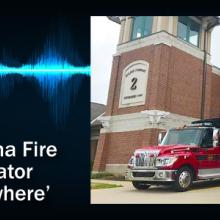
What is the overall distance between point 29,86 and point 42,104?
45 centimetres

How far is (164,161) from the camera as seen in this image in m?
9.59

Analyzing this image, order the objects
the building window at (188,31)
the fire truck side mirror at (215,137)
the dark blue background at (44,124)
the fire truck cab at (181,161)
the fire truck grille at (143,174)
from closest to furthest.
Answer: the dark blue background at (44,124), the fire truck cab at (181,161), the fire truck grille at (143,174), the fire truck side mirror at (215,137), the building window at (188,31)

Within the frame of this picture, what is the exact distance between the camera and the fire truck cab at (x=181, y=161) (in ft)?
31.0

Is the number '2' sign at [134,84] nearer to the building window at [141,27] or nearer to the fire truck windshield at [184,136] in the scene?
the building window at [141,27]

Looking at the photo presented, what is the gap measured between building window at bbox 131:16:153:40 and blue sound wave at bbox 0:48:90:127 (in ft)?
10.4

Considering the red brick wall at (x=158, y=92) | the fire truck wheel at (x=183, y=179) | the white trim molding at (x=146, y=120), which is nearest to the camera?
the fire truck wheel at (x=183, y=179)

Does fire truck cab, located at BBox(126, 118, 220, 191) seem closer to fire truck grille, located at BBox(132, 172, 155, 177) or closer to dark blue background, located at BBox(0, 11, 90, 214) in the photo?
fire truck grille, located at BBox(132, 172, 155, 177)

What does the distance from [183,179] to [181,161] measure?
39 cm

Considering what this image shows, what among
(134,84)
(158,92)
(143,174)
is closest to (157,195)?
(143,174)

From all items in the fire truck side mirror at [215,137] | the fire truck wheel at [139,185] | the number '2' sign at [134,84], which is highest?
the number '2' sign at [134,84]

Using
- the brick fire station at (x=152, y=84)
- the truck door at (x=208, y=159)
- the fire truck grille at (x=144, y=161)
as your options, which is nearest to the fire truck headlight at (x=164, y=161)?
the fire truck grille at (x=144, y=161)

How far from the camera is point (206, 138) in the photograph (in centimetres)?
1022

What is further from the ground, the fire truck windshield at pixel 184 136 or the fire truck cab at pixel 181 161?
the fire truck windshield at pixel 184 136

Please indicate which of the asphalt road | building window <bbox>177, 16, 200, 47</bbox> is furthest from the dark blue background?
building window <bbox>177, 16, 200, 47</bbox>
